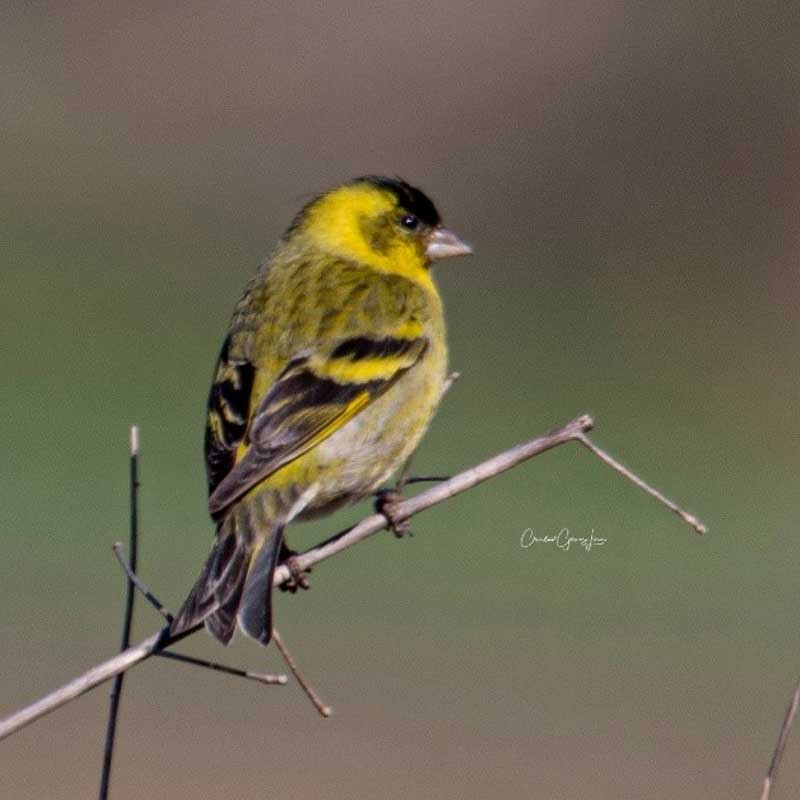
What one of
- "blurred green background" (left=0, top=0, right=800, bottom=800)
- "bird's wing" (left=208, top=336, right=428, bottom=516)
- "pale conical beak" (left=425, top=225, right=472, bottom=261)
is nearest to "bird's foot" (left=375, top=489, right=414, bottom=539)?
"bird's wing" (left=208, top=336, right=428, bottom=516)

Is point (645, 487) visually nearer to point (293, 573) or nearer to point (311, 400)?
point (293, 573)

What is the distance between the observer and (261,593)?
228 inches

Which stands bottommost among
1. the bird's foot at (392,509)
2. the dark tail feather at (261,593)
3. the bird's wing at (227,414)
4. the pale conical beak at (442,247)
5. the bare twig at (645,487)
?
the dark tail feather at (261,593)

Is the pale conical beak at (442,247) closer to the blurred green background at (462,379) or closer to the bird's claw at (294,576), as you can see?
the bird's claw at (294,576)

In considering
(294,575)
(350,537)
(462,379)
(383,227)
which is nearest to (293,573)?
(294,575)

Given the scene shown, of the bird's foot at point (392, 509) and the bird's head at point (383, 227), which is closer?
the bird's foot at point (392, 509)

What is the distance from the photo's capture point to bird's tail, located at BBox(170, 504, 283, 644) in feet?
18.2

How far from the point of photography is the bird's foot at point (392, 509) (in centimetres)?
584

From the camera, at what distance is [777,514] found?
18.5 meters

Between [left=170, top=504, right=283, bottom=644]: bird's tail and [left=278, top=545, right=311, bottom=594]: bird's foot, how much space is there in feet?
0.17

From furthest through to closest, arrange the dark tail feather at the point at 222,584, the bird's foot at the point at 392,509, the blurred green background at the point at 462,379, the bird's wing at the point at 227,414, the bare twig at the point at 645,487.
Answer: the blurred green background at the point at 462,379, the bird's wing at the point at 227,414, the bird's foot at the point at 392,509, the dark tail feather at the point at 222,584, the bare twig at the point at 645,487

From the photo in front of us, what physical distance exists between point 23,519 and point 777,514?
250 inches

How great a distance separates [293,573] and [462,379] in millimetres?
14122

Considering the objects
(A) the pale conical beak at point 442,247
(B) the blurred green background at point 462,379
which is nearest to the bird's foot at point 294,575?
(A) the pale conical beak at point 442,247
